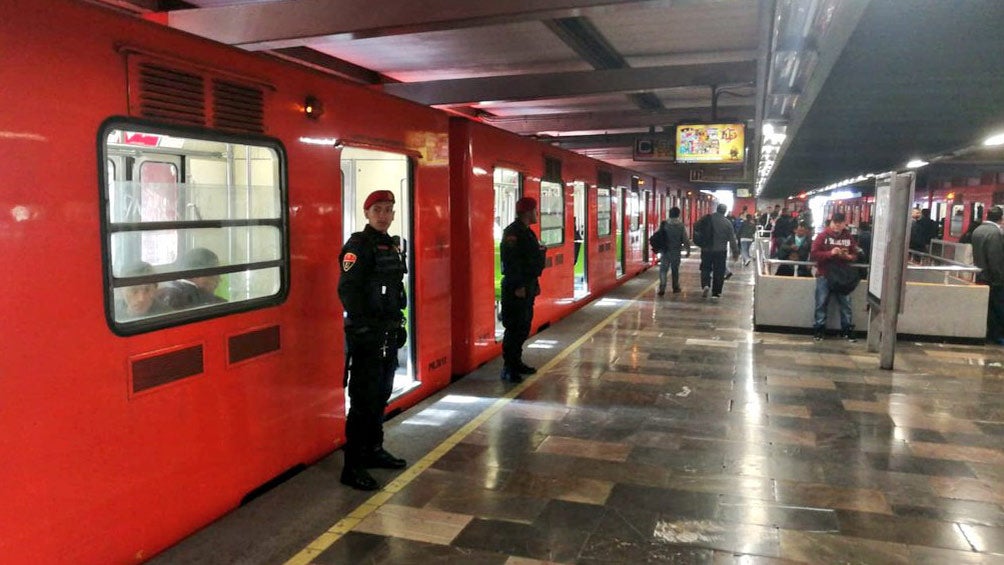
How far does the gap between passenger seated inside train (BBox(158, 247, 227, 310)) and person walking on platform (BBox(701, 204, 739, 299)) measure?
10.0 meters

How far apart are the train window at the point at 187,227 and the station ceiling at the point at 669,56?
3.74ft

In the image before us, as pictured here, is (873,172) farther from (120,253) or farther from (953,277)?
(120,253)

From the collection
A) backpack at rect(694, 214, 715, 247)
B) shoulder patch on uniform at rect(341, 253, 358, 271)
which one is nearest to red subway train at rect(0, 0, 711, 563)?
shoulder patch on uniform at rect(341, 253, 358, 271)

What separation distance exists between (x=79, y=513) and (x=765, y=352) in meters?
6.95

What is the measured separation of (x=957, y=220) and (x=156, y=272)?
21.8 m

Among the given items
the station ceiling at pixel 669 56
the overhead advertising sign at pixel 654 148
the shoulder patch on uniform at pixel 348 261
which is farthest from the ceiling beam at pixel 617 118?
the shoulder patch on uniform at pixel 348 261

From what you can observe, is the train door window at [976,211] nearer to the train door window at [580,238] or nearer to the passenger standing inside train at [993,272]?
the passenger standing inside train at [993,272]

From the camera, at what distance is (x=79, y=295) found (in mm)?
2848

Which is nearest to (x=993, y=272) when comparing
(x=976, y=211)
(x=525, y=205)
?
(x=525, y=205)

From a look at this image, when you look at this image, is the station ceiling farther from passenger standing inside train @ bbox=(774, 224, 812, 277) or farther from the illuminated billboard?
passenger standing inside train @ bbox=(774, 224, 812, 277)

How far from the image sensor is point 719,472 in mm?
4398

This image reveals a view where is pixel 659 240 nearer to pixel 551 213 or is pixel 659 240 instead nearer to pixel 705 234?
pixel 705 234

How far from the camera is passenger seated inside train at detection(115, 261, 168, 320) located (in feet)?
10.1

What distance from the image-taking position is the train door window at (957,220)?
64.2 ft
